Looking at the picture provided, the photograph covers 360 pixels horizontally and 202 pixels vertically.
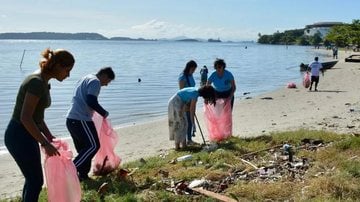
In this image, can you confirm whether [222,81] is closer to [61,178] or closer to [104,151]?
[104,151]

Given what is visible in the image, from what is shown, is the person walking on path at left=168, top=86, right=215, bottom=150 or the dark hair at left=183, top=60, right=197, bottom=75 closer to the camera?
the person walking on path at left=168, top=86, right=215, bottom=150

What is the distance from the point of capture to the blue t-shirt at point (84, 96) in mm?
6324

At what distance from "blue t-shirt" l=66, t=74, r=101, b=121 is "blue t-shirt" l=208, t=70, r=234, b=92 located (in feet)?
12.2

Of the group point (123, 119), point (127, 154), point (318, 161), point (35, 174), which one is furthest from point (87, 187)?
point (123, 119)

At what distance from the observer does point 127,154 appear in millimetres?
10914

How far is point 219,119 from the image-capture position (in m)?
9.77

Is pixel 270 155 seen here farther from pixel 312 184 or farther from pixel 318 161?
pixel 312 184

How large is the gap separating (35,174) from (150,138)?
8.64 m

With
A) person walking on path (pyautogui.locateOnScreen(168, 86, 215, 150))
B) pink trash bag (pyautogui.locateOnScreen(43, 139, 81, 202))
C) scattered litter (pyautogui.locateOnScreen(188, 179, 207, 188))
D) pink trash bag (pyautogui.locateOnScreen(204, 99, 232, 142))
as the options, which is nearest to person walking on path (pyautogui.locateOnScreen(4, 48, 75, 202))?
pink trash bag (pyautogui.locateOnScreen(43, 139, 81, 202))

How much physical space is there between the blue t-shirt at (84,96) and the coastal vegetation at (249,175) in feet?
3.02

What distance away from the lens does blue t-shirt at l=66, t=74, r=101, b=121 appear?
20.7 feet

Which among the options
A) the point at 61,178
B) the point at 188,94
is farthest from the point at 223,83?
the point at 61,178

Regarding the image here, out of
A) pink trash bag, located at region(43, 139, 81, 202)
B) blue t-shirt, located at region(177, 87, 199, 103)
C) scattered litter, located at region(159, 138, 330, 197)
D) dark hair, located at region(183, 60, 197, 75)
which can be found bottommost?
Answer: scattered litter, located at region(159, 138, 330, 197)

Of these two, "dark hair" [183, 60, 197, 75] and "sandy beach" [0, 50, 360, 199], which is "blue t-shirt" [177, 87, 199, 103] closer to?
"dark hair" [183, 60, 197, 75]
